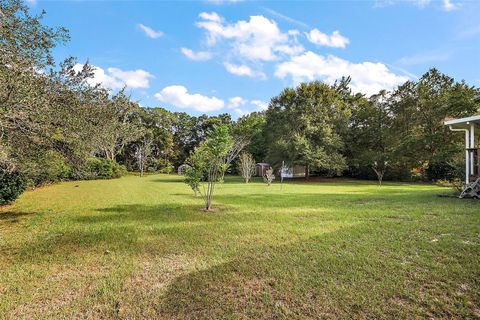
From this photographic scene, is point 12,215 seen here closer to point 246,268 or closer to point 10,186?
point 10,186

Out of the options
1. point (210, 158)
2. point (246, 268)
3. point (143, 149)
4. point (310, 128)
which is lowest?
point (246, 268)

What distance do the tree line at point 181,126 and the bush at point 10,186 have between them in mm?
36

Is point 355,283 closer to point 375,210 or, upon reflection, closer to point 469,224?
point 469,224

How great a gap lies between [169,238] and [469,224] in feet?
18.7

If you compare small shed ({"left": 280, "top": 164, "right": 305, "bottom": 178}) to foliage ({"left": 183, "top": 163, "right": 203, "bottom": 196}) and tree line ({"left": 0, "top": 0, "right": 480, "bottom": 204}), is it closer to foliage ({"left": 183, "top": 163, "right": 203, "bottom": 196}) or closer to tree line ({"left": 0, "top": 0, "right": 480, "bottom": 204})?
tree line ({"left": 0, "top": 0, "right": 480, "bottom": 204})

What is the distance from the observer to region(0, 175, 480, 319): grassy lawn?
255 cm

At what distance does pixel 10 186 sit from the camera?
8.92 meters

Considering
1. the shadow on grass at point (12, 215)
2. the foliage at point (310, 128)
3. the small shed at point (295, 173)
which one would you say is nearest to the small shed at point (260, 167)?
the small shed at point (295, 173)

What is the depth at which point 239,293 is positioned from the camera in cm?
284

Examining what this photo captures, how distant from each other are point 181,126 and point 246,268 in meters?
40.5

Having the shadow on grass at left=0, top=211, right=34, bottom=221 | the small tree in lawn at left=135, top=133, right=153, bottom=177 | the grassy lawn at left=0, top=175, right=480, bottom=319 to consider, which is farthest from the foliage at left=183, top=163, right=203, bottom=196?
the small tree in lawn at left=135, top=133, right=153, bottom=177

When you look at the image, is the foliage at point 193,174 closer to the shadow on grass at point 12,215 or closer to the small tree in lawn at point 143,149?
the shadow on grass at point 12,215

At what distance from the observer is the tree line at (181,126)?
478 cm

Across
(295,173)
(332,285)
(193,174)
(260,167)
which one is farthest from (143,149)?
(332,285)
